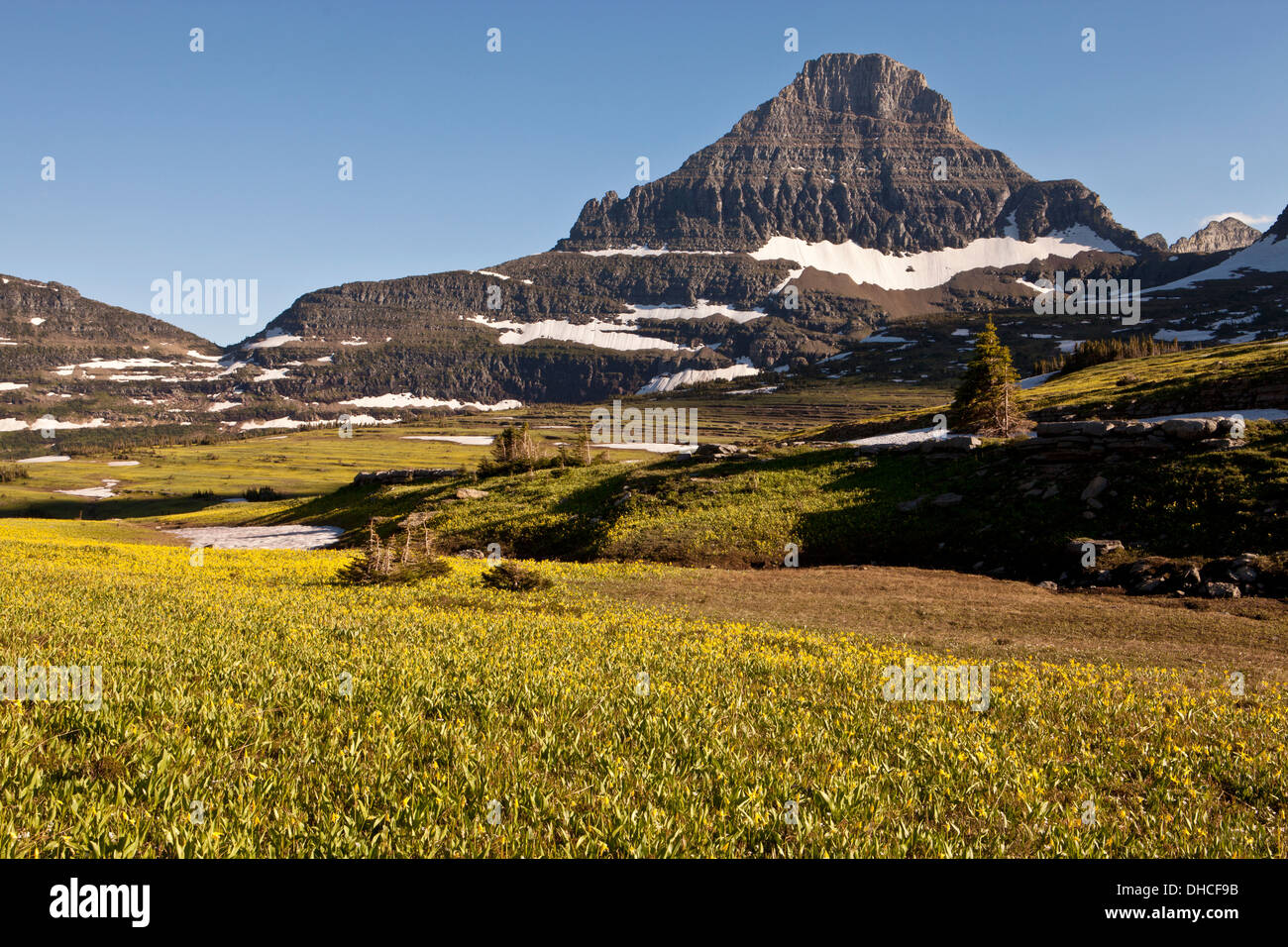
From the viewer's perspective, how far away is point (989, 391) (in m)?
45.1

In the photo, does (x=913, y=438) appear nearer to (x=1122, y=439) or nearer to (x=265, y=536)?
(x=1122, y=439)

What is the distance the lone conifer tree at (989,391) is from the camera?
43.8 m

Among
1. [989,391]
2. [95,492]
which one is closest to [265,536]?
[989,391]

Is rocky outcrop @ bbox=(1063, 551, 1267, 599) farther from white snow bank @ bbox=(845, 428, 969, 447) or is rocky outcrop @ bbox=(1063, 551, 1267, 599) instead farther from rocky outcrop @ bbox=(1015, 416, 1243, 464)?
white snow bank @ bbox=(845, 428, 969, 447)

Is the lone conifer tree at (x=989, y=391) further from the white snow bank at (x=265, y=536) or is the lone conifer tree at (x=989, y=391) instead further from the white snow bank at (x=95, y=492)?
the white snow bank at (x=95, y=492)

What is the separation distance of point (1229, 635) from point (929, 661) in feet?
A: 36.5

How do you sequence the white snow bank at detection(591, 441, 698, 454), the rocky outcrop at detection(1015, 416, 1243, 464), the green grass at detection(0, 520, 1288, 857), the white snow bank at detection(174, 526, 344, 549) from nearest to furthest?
the green grass at detection(0, 520, 1288, 857) → the rocky outcrop at detection(1015, 416, 1243, 464) → the white snow bank at detection(174, 526, 344, 549) → the white snow bank at detection(591, 441, 698, 454)

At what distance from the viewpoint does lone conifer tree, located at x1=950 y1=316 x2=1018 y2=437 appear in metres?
43.8

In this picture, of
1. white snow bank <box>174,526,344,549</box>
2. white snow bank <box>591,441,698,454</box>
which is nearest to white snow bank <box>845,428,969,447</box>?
white snow bank <box>174,526,344,549</box>

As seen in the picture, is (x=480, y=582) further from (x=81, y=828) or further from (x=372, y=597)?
(x=81, y=828)

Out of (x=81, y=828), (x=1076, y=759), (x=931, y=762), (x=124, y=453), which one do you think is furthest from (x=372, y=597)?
(x=124, y=453)

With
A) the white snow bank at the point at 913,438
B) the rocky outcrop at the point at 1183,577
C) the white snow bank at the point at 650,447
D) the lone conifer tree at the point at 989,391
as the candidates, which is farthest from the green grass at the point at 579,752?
the white snow bank at the point at 650,447

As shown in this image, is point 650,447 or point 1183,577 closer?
point 1183,577
